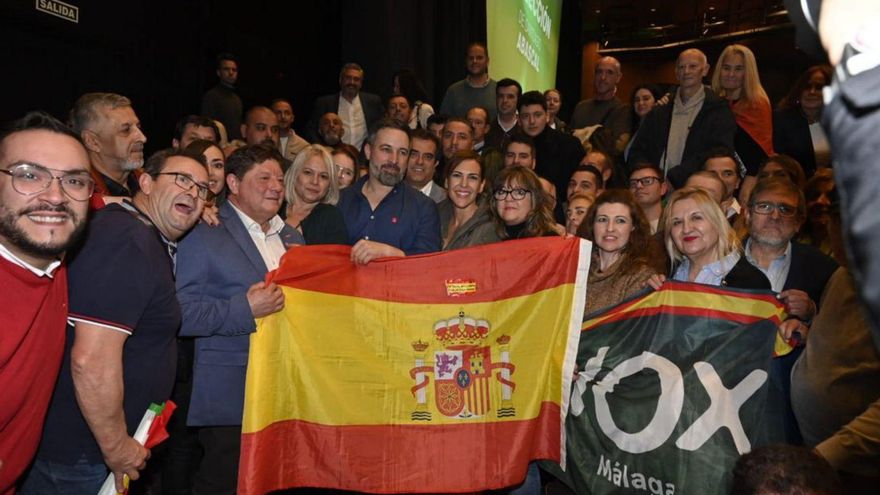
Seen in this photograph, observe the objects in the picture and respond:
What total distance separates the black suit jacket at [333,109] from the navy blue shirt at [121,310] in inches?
228

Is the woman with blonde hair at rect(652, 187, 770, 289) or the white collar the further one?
the woman with blonde hair at rect(652, 187, 770, 289)

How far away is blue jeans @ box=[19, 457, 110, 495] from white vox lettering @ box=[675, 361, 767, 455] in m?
2.65

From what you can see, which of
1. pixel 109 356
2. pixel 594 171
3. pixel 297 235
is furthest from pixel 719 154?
pixel 109 356

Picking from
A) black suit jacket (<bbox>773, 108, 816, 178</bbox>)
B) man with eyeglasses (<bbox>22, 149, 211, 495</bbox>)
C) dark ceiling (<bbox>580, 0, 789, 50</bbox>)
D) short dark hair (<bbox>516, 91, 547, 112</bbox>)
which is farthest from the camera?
dark ceiling (<bbox>580, 0, 789, 50</bbox>)

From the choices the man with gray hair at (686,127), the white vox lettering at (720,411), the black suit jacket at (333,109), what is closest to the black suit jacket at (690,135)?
the man with gray hair at (686,127)

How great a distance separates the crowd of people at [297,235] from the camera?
2.24 meters

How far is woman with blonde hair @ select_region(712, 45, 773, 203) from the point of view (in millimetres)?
6305

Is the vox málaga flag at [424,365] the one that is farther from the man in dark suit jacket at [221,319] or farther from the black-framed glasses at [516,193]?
the black-framed glasses at [516,193]

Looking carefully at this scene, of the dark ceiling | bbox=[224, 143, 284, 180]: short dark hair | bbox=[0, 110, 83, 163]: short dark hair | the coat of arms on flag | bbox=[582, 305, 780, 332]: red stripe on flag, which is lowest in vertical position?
the coat of arms on flag

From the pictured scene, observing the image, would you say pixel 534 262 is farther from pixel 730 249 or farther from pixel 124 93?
pixel 124 93

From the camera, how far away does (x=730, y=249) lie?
3.96 meters

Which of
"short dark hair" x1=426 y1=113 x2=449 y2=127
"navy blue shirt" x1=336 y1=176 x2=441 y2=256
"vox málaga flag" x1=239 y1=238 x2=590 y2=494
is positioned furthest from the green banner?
"vox málaga flag" x1=239 y1=238 x2=590 y2=494

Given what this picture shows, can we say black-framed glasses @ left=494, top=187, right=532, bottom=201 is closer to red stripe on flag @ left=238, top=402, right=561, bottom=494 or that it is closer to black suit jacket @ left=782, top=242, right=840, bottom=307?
red stripe on flag @ left=238, top=402, right=561, bottom=494

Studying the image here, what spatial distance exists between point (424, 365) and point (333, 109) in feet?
17.3
